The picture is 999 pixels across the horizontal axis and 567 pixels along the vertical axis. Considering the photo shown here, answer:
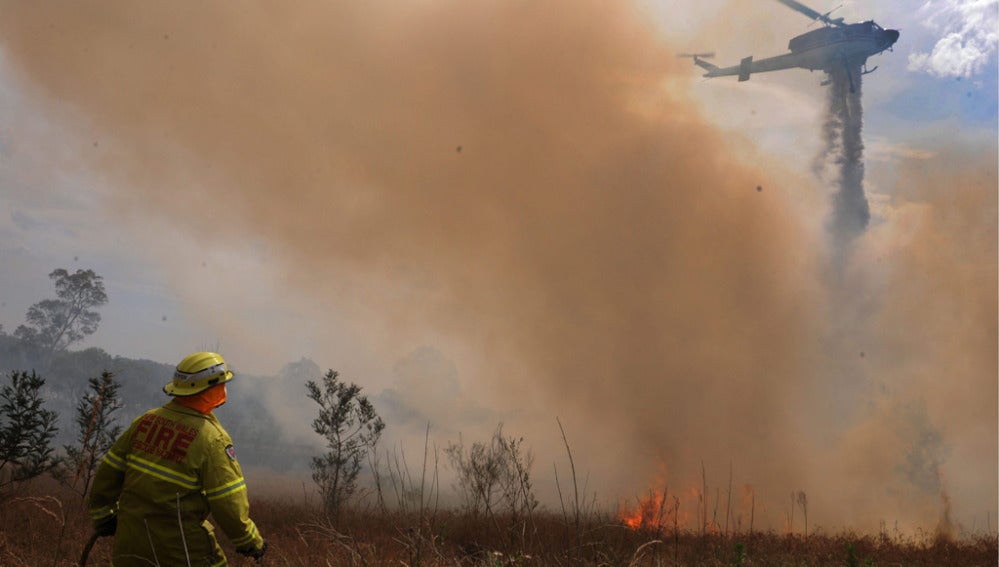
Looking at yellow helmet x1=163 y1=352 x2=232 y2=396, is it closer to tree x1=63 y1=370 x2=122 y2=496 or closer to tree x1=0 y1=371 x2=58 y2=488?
tree x1=63 y1=370 x2=122 y2=496

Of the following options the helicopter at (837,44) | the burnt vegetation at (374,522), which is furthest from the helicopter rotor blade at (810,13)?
the burnt vegetation at (374,522)

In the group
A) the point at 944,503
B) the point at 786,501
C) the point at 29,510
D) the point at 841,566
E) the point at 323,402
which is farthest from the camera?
the point at 944,503

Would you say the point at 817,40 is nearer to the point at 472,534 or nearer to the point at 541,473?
the point at 472,534

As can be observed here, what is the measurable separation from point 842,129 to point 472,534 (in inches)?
1847

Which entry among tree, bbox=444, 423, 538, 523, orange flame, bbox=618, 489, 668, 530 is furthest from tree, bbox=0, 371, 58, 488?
orange flame, bbox=618, 489, 668, 530

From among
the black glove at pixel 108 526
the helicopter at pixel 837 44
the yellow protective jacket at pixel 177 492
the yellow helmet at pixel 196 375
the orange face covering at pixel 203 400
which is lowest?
the black glove at pixel 108 526

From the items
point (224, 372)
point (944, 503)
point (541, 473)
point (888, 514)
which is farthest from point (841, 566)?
point (541, 473)

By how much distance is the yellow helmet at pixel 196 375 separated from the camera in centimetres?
457

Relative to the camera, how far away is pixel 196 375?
181 inches

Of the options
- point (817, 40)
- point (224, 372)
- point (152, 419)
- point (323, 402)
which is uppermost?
point (817, 40)

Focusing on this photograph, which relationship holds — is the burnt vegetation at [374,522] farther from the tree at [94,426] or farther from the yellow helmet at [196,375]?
the yellow helmet at [196,375]

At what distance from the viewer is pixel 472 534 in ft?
49.8

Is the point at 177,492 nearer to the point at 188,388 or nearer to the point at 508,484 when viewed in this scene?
the point at 188,388

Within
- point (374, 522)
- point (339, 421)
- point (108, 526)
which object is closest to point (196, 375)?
point (108, 526)
